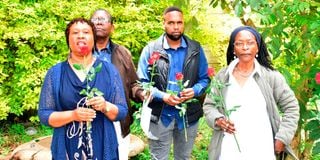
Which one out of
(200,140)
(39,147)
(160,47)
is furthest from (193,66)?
(200,140)

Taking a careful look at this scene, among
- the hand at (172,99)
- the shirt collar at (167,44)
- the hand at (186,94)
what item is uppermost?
the shirt collar at (167,44)

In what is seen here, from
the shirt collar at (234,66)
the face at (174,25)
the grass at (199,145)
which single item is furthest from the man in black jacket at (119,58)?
the grass at (199,145)

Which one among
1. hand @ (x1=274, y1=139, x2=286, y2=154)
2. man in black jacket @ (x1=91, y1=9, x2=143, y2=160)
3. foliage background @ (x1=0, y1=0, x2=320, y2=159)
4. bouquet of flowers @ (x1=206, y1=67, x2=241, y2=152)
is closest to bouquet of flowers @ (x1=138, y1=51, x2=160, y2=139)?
man in black jacket @ (x1=91, y1=9, x2=143, y2=160)

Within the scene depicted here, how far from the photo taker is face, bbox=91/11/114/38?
3836 millimetres

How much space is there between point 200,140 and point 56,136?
146 inches

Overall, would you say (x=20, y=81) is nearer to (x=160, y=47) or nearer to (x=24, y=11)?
(x=24, y=11)

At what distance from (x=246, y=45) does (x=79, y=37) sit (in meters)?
1.02

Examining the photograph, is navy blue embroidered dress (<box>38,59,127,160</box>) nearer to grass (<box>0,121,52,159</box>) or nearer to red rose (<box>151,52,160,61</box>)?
red rose (<box>151,52,160,61</box>)

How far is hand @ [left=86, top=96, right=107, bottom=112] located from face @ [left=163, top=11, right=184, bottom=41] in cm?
122

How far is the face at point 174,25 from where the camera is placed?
397 cm

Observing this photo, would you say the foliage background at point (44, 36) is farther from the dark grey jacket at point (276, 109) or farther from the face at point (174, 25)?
the dark grey jacket at point (276, 109)

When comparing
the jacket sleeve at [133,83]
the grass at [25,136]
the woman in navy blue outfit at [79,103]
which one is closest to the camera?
the woman in navy blue outfit at [79,103]

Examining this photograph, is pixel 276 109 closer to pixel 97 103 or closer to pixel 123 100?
pixel 123 100

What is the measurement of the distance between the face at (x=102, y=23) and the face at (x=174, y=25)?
1.48ft
